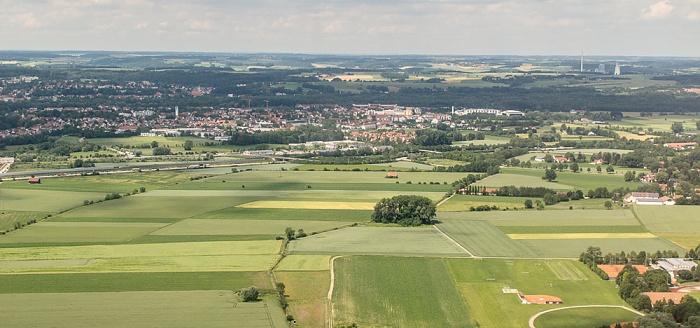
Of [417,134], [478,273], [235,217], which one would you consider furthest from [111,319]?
[417,134]

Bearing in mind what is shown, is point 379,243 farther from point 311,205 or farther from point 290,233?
point 311,205

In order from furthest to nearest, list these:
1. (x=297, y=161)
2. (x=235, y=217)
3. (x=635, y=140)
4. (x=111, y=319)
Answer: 1. (x=635, y=140)
2. (x=297, y=161)
3. (x=235, y=217)
4. (x=111, y=319)

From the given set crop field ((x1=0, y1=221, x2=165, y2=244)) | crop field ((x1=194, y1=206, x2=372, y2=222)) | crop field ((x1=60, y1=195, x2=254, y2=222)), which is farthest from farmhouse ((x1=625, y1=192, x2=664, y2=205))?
crop field ((x1=0, y1=221, x2=165, y2=244))

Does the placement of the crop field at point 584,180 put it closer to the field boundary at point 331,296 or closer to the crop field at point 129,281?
the field boundary at point 331,296

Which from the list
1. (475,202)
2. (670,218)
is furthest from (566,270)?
(475,202)

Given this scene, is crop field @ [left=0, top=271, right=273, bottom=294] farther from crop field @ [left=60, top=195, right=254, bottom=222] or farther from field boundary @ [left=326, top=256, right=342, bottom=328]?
crop field @ [left=60, top=195, right=254, bottom=222]

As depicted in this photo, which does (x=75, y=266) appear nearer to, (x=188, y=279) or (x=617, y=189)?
(x=188, y=279)

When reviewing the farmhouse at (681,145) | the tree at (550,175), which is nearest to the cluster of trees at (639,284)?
the tree at (550,175)
